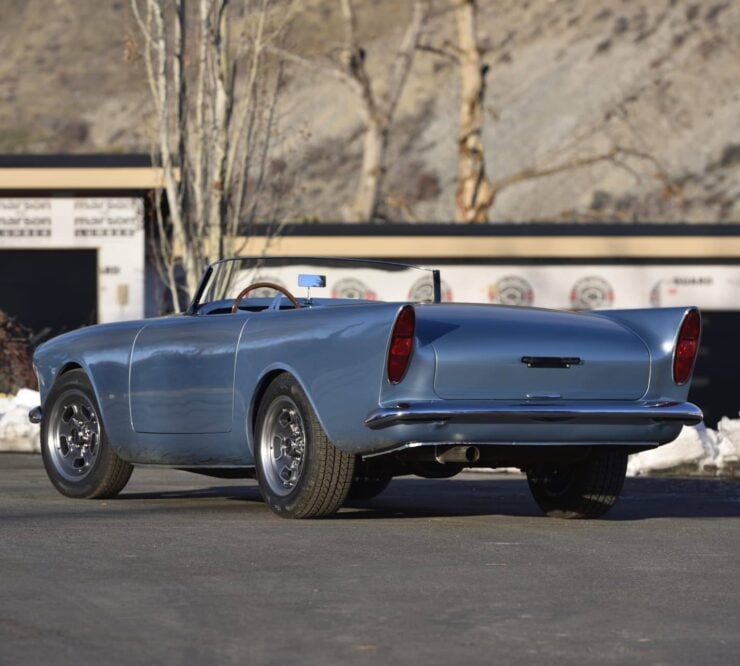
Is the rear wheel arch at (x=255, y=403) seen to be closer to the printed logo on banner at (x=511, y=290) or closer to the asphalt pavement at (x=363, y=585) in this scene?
the asphalt pavement at (x=363, y=585)

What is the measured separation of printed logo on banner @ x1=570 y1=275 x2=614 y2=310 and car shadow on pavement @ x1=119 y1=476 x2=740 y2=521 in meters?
Result: 14.3

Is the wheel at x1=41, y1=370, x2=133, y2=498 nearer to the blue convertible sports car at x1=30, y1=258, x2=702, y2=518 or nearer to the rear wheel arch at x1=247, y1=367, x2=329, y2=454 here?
the blue convertible sports car at x1=30, y1=258, x2=702, y2=518

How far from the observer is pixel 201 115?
24250 millimetres

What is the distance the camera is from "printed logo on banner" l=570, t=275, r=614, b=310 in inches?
1104

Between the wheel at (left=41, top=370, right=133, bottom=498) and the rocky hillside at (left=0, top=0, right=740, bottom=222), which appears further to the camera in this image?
the rocky hillside at (left=0, top=0, right=740, bottom=222)

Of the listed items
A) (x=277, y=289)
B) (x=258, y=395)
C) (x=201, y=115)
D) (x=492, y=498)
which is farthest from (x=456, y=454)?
(x=201, y=115)

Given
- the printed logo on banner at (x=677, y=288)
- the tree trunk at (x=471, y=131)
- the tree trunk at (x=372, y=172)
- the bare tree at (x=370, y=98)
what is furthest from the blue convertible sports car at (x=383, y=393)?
the tree trunk at (x=372, y=172)

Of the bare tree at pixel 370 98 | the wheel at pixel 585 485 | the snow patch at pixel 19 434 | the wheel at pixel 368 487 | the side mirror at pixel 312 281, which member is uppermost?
the bare tree at pixel 370 98

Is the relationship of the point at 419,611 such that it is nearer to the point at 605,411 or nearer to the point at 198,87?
the point at 605,411

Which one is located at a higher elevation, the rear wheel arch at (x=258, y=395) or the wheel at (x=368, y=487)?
the rear wheel arch at (x=258, y=395)

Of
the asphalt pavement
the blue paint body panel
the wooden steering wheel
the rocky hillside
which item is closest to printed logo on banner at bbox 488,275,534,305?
the asphalt pavement

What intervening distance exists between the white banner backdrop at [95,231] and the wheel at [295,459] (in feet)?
57.1

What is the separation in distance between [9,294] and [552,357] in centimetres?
1900

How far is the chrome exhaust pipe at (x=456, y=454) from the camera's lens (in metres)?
9.06
